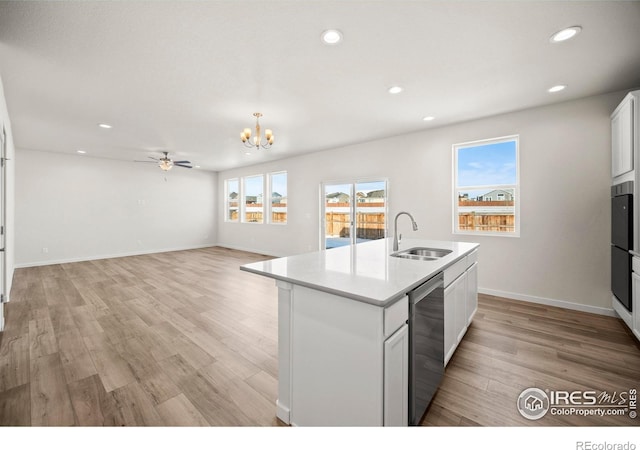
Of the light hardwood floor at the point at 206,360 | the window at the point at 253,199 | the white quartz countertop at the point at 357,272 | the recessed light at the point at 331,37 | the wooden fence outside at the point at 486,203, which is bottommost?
the light hardwood floor at the point at 206,360

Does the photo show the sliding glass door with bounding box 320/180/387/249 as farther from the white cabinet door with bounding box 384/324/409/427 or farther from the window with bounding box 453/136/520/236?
the white cabinet door with bounding box 384/324/409/427

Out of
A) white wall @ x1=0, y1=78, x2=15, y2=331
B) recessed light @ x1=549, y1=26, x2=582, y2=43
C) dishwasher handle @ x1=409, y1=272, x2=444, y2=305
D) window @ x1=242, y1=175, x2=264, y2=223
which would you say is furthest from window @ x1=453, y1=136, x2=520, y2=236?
white wall @ x1=0, y1=78, x2=15, y2=331

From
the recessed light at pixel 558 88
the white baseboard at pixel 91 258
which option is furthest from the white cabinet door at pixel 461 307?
the white baseboard at pixel 91 258

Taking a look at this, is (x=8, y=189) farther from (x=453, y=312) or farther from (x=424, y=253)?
(x=453, y=312)

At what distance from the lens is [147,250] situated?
26.2ft

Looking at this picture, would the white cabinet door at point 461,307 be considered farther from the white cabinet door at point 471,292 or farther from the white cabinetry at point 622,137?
the white cabinetry at point 622,137

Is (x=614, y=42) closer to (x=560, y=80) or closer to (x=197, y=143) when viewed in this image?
(x=560, y=80)

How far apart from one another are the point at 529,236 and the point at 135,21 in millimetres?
4937

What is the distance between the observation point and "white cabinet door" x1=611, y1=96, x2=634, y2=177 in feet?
8.66

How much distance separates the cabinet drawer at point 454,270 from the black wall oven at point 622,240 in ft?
5.71

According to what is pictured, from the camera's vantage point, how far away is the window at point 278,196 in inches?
294

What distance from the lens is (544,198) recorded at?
3637 millimetres

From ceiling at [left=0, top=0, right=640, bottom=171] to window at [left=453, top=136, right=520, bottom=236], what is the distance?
554mm
